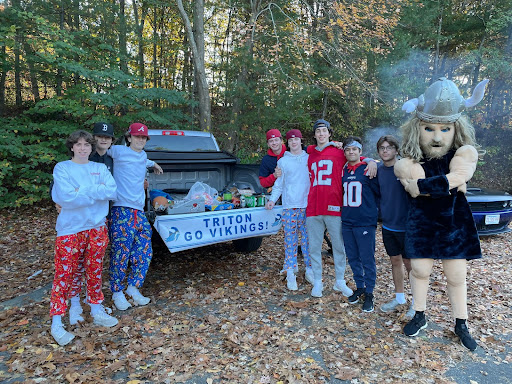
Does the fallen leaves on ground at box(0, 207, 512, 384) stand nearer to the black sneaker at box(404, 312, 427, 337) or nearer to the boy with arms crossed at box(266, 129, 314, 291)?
the black sneaker at box(404, 312, 427, 337)

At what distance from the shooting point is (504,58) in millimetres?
11570

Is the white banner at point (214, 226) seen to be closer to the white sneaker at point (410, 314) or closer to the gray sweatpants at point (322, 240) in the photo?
the gray sweatpants at point (322, 240)

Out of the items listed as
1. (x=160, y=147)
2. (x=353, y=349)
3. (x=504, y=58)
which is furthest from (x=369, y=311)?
(x=504, y=58)

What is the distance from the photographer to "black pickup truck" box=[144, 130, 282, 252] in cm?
357

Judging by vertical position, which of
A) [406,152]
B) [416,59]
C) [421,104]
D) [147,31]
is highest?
[147,31]

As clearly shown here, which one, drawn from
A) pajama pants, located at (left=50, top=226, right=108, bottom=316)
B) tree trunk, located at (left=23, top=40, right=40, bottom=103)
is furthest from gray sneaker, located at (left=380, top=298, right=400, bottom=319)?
tree trunk, located at (left=23, top=40, right=40, bottom=103)

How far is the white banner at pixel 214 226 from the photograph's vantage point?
349 centimetres

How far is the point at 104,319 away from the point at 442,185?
10.7ft

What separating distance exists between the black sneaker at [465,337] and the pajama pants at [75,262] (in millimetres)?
3292

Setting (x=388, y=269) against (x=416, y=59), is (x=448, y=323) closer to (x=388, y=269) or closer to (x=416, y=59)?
(x=388, y=269)

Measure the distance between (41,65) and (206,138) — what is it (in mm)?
5739

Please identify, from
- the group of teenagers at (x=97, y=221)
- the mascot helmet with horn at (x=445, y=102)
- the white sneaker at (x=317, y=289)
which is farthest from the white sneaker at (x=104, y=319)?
the mascot helmet with horn at (x=445, y=102)

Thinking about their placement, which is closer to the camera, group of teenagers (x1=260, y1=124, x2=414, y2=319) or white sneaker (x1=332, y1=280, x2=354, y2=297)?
group of teenagers (x1=260, y1=124, x2=414, y2=319)

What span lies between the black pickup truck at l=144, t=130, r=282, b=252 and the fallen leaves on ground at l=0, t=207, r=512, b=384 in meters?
0.70
